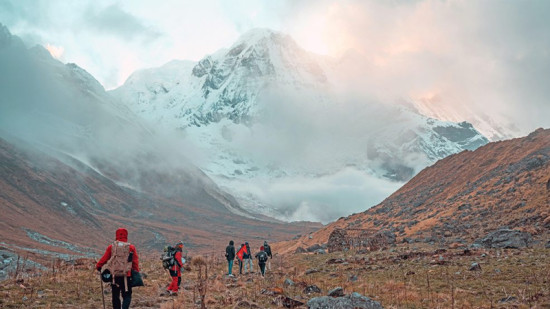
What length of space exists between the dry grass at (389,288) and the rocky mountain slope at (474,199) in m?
12.3

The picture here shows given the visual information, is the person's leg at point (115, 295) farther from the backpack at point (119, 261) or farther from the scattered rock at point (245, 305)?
the scattered rock at point (245, 305)

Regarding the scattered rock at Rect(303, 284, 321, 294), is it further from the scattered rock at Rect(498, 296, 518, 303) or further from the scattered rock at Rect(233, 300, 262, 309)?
the scattered rock at Rect(498, 296, 518, 303)

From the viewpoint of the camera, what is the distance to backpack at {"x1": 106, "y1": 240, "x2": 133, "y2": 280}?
1144cm

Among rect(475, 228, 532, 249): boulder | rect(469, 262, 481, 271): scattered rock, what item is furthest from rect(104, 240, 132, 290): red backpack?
rect(475, 228, 532, 249): boulder

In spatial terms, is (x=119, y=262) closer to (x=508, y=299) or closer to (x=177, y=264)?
(x=177, y=264)

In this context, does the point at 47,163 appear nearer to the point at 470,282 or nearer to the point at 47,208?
the point at 47,208

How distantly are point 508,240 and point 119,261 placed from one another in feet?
77.4

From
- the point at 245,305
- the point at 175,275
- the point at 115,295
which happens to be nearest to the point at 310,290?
the point at 245,305

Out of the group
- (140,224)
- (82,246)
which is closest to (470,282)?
(82,246)

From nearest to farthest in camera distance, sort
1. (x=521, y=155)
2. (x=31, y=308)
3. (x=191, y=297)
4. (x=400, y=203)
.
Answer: (x=31, y=308) → (x=191, y=297) → (x=521, y=155) → (x=400, y=203)

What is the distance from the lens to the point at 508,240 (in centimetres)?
2648

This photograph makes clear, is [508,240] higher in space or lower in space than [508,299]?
higher

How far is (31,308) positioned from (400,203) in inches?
2542

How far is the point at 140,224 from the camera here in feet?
543
